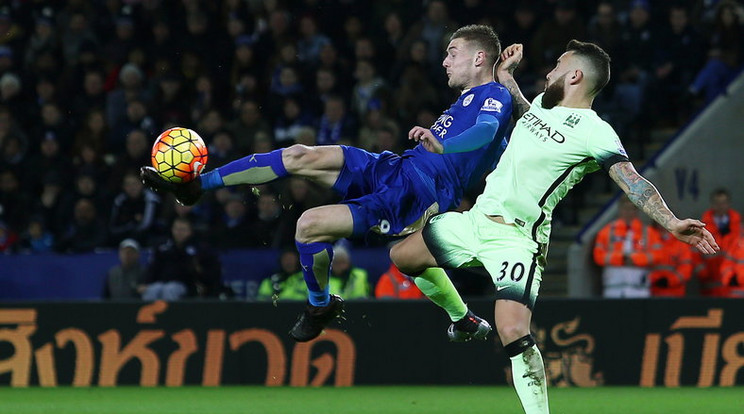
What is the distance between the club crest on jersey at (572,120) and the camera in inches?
294

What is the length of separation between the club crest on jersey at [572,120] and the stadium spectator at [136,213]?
779 cm

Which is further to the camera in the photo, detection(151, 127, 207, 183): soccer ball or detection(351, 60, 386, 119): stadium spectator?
detection(351, 60, 386, 119): stadium spectator

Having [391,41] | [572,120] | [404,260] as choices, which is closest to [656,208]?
[572,120]

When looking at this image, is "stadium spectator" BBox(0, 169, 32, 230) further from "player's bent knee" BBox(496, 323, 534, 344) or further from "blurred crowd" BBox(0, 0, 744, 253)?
"player's bent knee" BBox(496, 323, 534, 344)

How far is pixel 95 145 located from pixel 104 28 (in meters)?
2.42

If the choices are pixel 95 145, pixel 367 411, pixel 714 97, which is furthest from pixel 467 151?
pixel 95 145

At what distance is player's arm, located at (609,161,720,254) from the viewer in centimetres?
676

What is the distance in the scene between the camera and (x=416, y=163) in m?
8.32

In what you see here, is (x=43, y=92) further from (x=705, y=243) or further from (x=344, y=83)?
(x=705, y=243)

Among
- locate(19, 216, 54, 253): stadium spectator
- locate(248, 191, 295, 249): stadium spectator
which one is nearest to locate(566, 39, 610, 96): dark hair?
locate(248, 191, 295, 249): stadium spectator

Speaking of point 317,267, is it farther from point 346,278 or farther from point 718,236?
point 718,236

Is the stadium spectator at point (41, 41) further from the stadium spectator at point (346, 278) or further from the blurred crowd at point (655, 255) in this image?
the blurred crowd at point (655, 255)

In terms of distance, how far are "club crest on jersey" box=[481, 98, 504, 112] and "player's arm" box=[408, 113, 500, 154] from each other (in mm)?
80

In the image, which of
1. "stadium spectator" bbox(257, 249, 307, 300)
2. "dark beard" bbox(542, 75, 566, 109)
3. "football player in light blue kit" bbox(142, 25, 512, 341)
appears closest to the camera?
"dark beard" bbox(542, 75, 566, 109)
